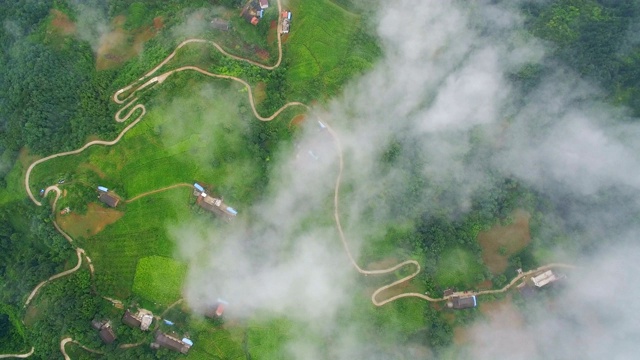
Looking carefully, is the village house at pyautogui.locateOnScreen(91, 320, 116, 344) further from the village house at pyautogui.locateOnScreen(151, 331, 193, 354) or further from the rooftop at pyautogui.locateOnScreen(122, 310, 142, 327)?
the village house at pyautogui.locateOnScreen(151, 331, 193, 354)

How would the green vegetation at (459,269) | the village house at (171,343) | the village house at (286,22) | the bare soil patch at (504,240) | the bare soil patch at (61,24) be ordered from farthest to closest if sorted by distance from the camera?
the village house at (286,22), the bare soil patch at (61,24), the bare soil patch at (504,240), the green vegetation at (459,269), the village house at (171,343)

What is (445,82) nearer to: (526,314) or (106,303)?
(526,314)

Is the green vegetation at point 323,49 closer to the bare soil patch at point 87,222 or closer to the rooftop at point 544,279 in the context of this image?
the bare soil patch at point 87,222

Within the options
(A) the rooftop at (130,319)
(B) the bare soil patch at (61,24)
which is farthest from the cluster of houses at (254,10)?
(A) the rooftop at (130,319)

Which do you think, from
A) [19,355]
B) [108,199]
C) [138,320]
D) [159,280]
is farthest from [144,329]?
[19,355]

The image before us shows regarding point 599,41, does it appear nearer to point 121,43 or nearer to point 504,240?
point 504,240

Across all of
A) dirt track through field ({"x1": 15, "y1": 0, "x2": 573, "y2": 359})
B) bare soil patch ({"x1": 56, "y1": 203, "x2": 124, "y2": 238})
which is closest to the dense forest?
dirt track through field ({"x1": 15, "y1": 0, "x2": 573, "y2": 359})
